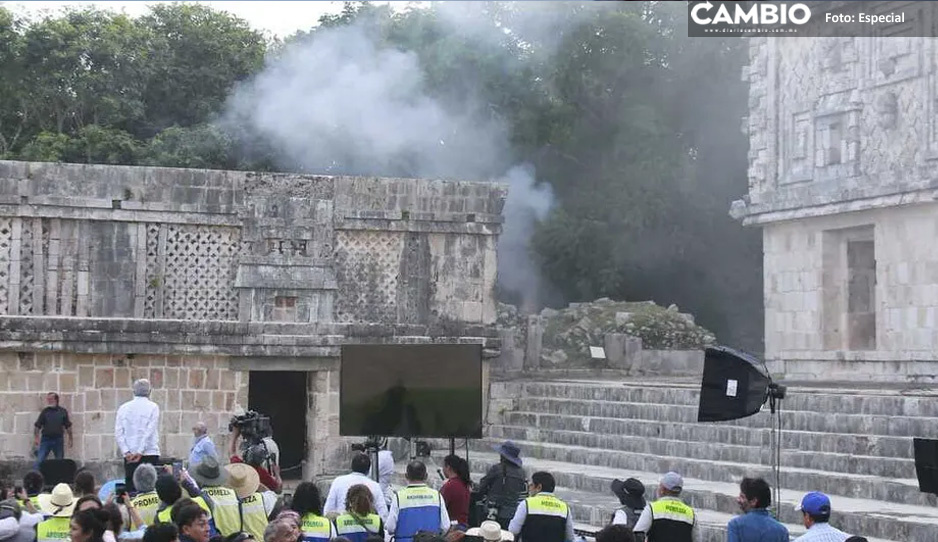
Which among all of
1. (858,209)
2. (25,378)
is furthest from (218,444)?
(858,209)

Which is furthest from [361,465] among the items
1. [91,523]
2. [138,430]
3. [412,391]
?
[138,430]

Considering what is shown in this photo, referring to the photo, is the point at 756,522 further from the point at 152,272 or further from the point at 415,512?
the point at 152,272

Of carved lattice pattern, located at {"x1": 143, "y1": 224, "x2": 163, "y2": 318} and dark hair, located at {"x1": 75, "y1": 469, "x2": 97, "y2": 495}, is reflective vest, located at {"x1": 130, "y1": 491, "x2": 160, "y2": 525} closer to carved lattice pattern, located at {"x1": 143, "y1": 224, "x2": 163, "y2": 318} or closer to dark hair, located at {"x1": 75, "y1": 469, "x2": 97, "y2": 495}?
dark hair, located at {"x1": 75, "y1": 469, "x2": 97, "y2": 495}

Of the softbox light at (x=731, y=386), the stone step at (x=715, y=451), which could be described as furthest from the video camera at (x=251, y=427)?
the stone step at (x=715, y=451)

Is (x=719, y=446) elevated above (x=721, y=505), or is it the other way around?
(x=719, y=446)

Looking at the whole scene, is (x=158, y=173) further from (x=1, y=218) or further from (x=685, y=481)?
(x=685, y=481)

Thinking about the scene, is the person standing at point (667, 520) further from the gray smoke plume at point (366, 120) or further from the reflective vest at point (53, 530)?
the gray smoke plume at point (366, 120)

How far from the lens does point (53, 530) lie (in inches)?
403

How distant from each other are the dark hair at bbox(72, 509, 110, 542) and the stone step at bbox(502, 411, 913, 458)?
9400 mm

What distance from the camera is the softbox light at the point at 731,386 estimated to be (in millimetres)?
12344

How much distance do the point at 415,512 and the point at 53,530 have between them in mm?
2553

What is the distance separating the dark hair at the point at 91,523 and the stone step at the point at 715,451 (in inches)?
355

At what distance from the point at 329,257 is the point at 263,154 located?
891 cm

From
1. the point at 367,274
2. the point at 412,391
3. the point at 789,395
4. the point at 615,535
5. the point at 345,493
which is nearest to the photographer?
the point at 615,535
